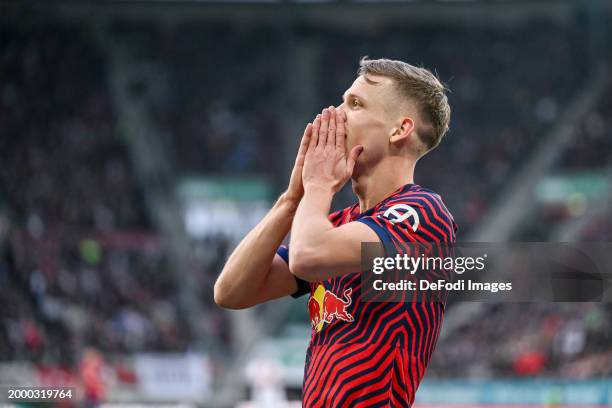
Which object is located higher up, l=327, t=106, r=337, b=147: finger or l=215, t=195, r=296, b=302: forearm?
l=327, t=106, r=337, b=147: finger

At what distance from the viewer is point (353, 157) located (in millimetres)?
2838

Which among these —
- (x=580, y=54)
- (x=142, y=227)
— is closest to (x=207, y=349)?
(x=142, y=227)

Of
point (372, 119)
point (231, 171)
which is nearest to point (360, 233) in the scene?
point (372, 119)

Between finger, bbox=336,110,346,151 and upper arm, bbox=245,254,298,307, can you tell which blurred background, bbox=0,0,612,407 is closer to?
upper arm, bbox=245,254,298,307

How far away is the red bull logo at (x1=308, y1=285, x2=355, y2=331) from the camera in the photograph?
279 centimetres

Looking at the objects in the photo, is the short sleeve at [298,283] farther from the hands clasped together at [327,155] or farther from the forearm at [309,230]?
the forearm at [309,230]

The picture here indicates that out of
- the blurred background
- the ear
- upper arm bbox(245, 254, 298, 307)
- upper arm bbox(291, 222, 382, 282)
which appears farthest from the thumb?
the blurred background

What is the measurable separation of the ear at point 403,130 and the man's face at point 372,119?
13 mm

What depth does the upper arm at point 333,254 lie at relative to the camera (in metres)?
2.63

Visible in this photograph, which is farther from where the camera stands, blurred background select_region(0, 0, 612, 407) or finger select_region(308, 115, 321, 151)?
blurred background select_region(0, 0, 612, 407)

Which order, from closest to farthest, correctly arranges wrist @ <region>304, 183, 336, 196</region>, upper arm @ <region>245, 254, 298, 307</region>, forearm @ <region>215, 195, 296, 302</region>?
wrist @ <region>304, 183, 336, 196</region> < forearm @ <region>215, 195, 296, 302</region> < upper arm @ <region>245, 254, 298, 307</region>

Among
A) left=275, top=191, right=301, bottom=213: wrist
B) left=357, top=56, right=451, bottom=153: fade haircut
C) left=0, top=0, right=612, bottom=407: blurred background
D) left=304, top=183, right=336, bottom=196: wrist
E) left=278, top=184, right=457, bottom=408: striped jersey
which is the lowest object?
left=278, top=184, right=457, bottom=408: striped jersey

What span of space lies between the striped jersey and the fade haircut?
229 millimetres

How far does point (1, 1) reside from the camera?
25.7m
